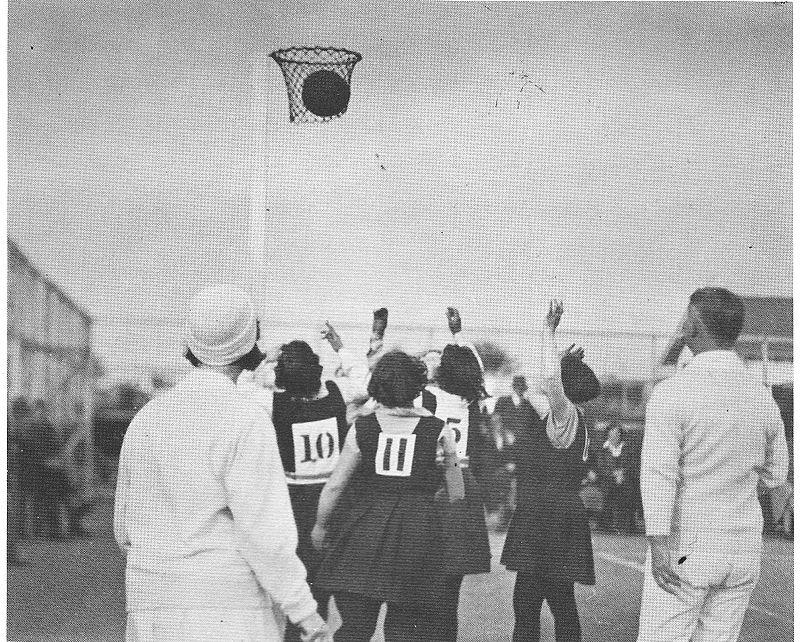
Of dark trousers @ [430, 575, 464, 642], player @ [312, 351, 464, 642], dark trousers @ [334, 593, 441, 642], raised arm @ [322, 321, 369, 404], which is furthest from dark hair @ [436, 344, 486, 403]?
dark trousers @ [334, 593, 441, 642]

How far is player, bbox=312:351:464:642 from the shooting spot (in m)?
3.02

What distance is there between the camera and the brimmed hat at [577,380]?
10.2 feet

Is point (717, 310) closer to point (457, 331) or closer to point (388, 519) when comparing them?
point (457, 331)

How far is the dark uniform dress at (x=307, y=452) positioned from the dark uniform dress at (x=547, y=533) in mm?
606

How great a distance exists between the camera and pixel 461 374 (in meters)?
3.12

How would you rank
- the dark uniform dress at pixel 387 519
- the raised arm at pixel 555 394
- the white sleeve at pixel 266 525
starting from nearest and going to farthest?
the white sleeve at pixel 266 525
the dark uniform dress at pixel 387 519
the raised arm at pixel 555 394

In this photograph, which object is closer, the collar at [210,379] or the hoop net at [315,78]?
the collar at [210,379]

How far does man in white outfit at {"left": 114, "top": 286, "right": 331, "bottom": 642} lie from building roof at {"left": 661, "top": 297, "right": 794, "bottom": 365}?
1430 mm

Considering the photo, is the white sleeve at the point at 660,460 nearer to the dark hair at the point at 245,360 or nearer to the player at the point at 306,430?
the player at the point at 306,430

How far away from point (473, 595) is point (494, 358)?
78 cm

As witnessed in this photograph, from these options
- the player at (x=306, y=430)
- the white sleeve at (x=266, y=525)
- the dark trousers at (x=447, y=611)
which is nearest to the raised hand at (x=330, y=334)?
the player at (x=306, y=430)

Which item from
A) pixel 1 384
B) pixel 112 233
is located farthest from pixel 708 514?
pixel 1 384

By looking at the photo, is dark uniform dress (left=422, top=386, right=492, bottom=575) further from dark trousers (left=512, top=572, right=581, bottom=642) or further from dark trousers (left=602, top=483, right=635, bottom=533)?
dark trousers (left=602, top=483, right=635, bottom=533)

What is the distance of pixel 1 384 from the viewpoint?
3152 mm
